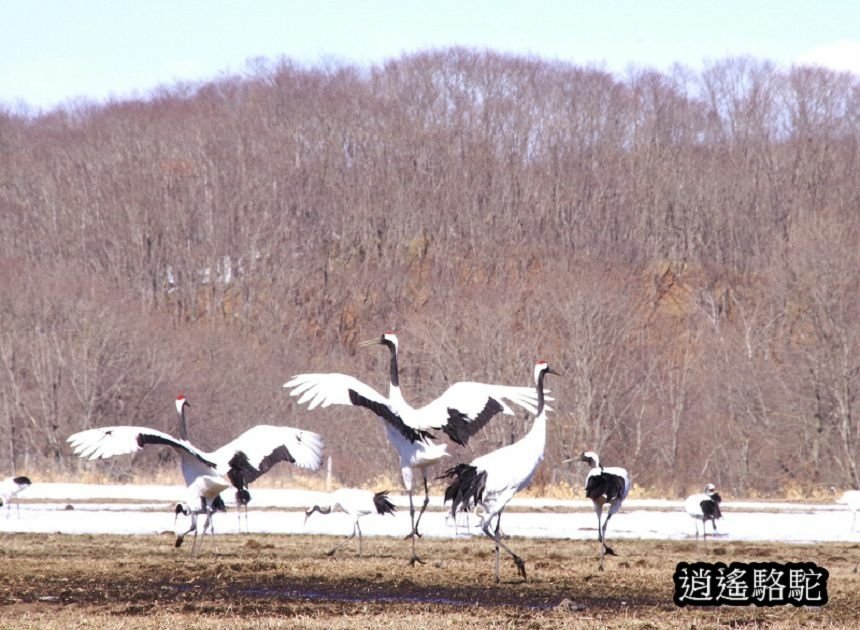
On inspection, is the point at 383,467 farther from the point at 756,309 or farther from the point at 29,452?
the point at 756,309

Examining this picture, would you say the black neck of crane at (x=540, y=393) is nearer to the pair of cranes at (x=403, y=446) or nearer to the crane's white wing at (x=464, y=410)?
the pair of cranes at (x=403, y=446)

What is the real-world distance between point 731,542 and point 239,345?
132 ft

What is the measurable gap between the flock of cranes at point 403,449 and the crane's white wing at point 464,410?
1cm

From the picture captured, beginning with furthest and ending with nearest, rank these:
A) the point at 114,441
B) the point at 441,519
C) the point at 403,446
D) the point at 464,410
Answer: the point at 441,519 < the point at 403,446 < the point at 464,410 < the point at 114,441

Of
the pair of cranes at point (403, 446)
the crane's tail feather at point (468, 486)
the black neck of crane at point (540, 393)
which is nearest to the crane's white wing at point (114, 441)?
the pair of cranes at point (403, 446)

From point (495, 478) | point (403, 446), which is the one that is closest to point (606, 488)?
point (495, 478)

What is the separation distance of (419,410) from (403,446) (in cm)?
90

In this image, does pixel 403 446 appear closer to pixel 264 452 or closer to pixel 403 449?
pixel 403 449

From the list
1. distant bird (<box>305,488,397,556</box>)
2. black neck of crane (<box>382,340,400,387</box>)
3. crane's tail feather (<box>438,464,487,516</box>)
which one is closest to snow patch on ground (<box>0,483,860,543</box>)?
distant bird (<box>305,488,397,556</box>)

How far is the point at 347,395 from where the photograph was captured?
16.9m

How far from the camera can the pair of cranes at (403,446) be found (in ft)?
51.2

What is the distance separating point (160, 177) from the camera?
78.0 m

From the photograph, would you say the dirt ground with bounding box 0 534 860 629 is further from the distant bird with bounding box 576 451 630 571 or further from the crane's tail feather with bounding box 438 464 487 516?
the crane's tail feather with bounding box 438 464 487 516

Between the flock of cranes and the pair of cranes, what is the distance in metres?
0.01
